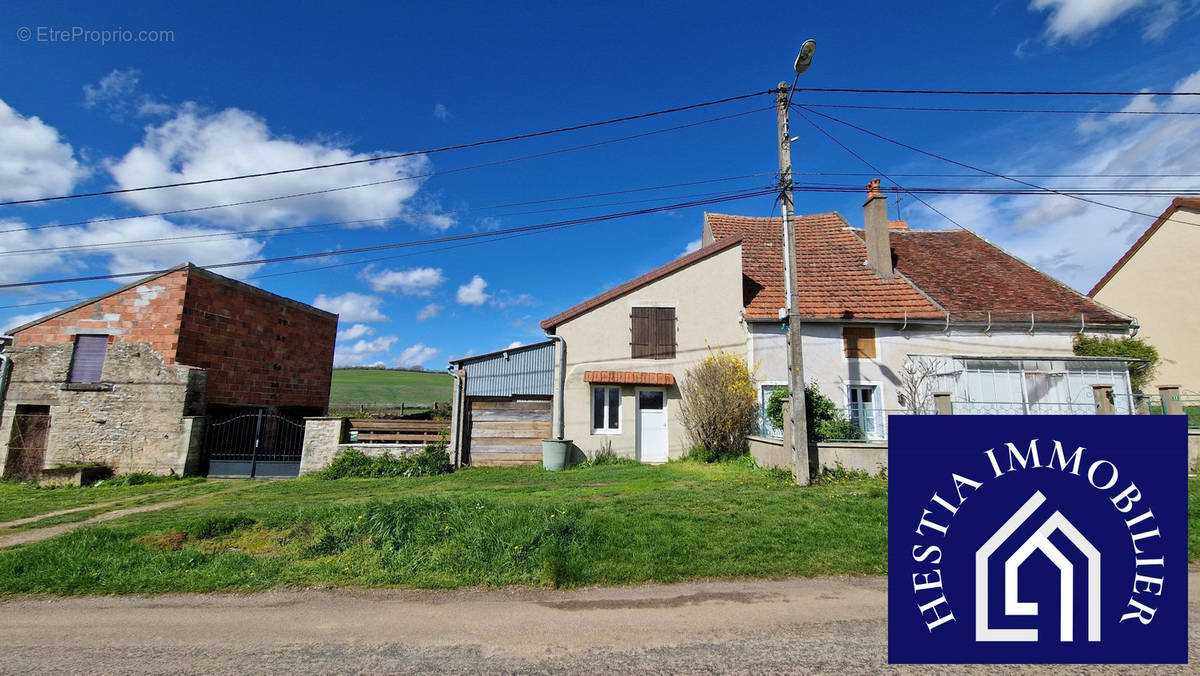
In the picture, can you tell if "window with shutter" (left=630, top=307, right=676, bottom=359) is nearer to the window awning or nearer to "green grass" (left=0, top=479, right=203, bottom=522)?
the window awning

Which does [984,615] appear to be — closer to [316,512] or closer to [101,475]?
[316,512]

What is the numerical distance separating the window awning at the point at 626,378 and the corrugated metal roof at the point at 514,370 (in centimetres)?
124

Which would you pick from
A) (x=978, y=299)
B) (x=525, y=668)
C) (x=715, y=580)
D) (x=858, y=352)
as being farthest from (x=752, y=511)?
(x=978, y=299)

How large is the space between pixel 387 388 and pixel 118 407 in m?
30.0

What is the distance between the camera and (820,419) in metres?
10.7

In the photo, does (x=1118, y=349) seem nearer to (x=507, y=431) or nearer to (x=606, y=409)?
(x=606, y=409)

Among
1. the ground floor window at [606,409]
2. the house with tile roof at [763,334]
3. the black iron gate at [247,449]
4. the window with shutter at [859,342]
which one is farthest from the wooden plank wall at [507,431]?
the window with shutter at [859,342]

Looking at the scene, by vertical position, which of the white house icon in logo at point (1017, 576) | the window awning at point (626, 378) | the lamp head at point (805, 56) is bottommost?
the white house icon in logo at point (1017, 576)

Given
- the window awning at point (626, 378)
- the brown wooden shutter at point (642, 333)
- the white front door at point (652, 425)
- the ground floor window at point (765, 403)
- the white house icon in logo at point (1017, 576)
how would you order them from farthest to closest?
1. the brown wooden shutter at point (642, 333)
2. the white front door at point (652, 425)
3. the window awning at point (626, 378)
4. the ground floor window at point (765, 403)
5. the white house icon in logo at point (1017, 576)

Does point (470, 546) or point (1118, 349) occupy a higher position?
point (1118, 349)

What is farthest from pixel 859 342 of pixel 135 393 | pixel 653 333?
pixel 135 393

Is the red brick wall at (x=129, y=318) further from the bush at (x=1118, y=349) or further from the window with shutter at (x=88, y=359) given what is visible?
the bush at (x=1118, y=349)

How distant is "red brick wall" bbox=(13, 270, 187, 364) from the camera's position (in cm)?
1434

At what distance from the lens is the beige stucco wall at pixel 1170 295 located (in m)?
15.4
